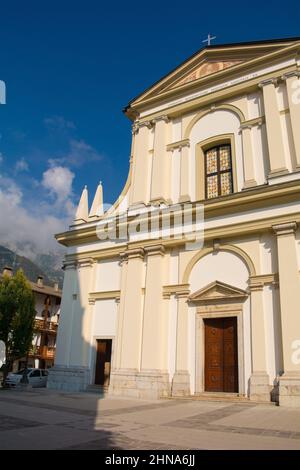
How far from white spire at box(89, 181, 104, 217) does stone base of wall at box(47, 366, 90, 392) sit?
7.50 m

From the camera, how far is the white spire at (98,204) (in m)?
20.1

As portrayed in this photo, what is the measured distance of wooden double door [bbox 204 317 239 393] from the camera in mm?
14211

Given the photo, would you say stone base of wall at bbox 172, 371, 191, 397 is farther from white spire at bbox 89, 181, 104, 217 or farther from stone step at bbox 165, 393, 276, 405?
white spire at bbox 89, 181, 104, 217

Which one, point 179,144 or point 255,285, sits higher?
point 179,144

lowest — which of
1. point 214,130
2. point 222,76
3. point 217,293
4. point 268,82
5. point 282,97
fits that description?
point 217,293

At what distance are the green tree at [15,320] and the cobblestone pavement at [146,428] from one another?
1335 cm

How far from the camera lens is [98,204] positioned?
20406 millimetres

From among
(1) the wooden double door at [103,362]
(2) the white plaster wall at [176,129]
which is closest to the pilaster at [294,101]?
(2) the white plaster wall at [176,129]

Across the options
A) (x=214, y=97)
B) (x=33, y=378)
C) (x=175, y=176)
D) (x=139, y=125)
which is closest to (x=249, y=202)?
(x=175, y=176)

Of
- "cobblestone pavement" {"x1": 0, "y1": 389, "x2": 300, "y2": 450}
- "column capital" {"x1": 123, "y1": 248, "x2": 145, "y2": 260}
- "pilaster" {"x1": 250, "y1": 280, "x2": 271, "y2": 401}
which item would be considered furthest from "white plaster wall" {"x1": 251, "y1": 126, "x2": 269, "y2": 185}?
"cobblestone pavement" {"x1": 0, "y1": 389, "x2": 300, "y2": 450}

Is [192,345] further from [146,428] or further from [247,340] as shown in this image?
[146,428]

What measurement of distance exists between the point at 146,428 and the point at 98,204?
14251mm

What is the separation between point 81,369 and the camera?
17.3 meters
